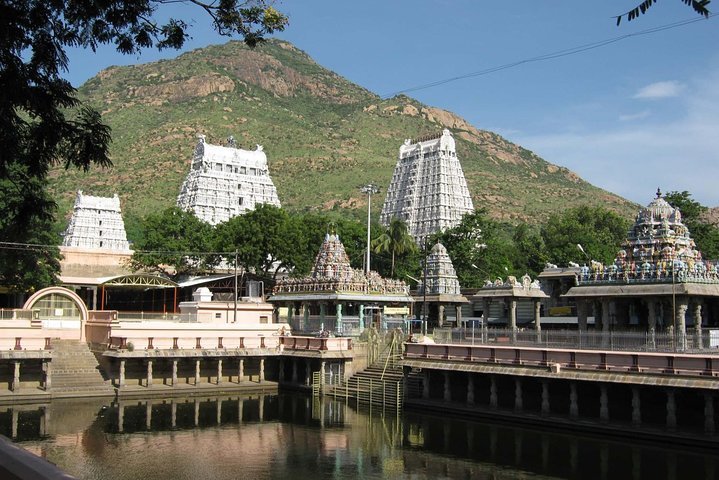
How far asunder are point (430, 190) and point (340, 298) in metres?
87.4

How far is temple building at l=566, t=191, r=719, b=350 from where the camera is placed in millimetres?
43594

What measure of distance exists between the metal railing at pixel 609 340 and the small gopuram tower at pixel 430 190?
88.9 m

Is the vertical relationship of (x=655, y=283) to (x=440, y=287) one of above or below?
below

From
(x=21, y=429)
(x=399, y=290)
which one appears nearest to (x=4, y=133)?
(x=21, y=429)

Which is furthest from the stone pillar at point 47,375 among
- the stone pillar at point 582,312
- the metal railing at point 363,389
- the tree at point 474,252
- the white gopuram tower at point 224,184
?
the white gopuram tower at point 224,184

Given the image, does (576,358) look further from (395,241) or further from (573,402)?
(395,241)

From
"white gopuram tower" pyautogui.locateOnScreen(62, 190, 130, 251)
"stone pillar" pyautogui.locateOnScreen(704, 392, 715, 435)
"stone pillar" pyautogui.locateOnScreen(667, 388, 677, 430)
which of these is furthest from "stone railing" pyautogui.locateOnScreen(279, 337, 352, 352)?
"white gopuram tower" pyautogui.locateOnScreen(62, 190, 130, 251)

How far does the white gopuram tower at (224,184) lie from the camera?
136 meters

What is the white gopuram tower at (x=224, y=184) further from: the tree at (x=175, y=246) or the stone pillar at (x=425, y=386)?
the stone pillar at (x=425, y=386)

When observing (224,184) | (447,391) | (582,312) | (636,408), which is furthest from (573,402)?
(224,184)

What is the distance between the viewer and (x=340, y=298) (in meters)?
56.0

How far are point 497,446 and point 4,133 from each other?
85.5ft

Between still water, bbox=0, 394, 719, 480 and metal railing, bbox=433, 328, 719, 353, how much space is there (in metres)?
5.94

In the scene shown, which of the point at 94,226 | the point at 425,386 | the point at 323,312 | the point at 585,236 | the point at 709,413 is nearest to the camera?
the point at 709,413
